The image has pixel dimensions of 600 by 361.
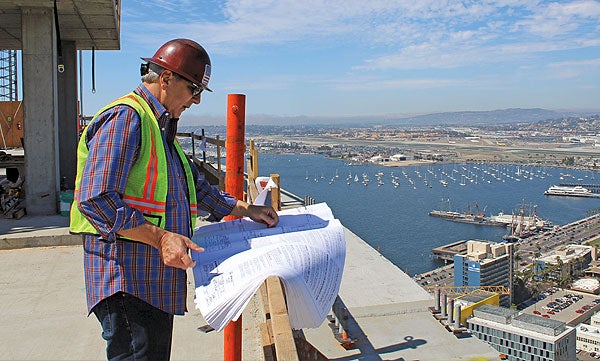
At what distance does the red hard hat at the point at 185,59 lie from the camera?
1.41m

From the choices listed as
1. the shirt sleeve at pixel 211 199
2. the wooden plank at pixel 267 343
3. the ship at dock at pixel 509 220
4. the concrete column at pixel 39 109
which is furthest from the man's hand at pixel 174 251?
the ship at dock at pixel 509 220

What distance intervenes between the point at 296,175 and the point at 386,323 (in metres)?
72.7

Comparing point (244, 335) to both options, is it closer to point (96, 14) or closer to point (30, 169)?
point (30, 169)

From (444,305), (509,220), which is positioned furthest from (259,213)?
(509,220)

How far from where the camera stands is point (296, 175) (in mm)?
76438

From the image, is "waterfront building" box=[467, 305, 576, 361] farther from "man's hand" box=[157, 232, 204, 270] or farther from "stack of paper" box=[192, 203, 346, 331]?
"man's hand" box=[157, 232, 204, 270]

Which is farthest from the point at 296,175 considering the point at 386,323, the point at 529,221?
the point at 386,323

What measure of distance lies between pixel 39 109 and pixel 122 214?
613 centimetres

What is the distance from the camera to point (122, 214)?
1246 mm

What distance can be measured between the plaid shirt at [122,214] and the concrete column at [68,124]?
7.58 m

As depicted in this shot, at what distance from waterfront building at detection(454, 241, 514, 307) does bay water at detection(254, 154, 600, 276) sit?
8.30 ft

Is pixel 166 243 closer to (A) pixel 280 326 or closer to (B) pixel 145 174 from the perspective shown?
(B) pixel 145 174

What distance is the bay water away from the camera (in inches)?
1692

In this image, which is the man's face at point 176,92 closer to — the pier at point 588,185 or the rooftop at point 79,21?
the rooftop at point 79,21
